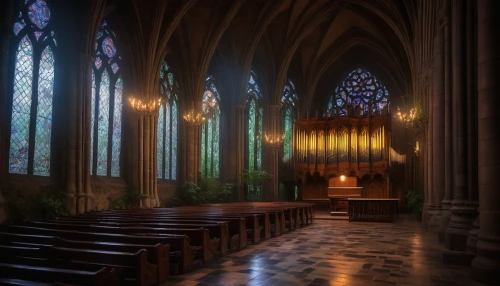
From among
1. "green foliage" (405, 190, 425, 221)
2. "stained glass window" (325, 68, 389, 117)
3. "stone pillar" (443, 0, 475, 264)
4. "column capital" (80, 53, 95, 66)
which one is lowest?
"green foliage" (405, 190, 425, 221)

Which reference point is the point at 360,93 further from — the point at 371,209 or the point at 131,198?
the point at 131,198

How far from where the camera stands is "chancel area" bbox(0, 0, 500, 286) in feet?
23.7

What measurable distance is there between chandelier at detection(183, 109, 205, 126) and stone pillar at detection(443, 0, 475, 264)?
1597 cm

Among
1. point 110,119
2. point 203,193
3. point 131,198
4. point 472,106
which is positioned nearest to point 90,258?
point 472,106

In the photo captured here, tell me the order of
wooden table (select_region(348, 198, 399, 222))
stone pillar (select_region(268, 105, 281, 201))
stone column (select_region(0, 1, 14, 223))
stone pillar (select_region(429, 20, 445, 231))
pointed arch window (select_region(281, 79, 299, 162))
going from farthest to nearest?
pointed arch window (select_region(281, 79, 299, 162)), stone pillar (select_region(268, 105, 281, 201)), wooden table (select_region(348, 198, 399, 222)), stone column (select_region(0, 1, 14, 223)), stone pillar (select_region(429, 20, 445, 231))

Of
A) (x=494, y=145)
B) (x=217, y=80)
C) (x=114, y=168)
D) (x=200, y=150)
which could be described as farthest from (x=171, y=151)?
(x=494, y=145)

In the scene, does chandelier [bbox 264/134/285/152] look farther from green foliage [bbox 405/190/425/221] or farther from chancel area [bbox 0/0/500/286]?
green foliage [bbox 405/190/425/221]

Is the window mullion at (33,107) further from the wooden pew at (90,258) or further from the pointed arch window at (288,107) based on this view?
the pointed arch window at (288,107)

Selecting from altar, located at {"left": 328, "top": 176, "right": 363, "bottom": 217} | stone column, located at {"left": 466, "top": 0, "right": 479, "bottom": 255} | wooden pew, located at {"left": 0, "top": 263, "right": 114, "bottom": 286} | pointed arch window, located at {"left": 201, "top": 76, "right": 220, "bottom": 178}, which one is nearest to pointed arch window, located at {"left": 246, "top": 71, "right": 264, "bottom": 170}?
pointed arch window, located at {"left": 201, "top": 76, "right": 220, "bottom": 178}

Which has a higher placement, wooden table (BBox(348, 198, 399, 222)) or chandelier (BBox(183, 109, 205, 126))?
chandelier (BBox(183, 109, 205, 126))

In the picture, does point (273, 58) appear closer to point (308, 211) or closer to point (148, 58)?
point (148, 58)

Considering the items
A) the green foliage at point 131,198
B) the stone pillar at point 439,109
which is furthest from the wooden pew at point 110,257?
the green foliage at point 131,198

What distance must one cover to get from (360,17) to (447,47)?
21364 millimetres

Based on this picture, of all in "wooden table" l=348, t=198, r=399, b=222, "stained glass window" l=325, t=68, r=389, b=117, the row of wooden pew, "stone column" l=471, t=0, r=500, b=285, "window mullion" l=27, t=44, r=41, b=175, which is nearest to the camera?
the row of wooden pew
